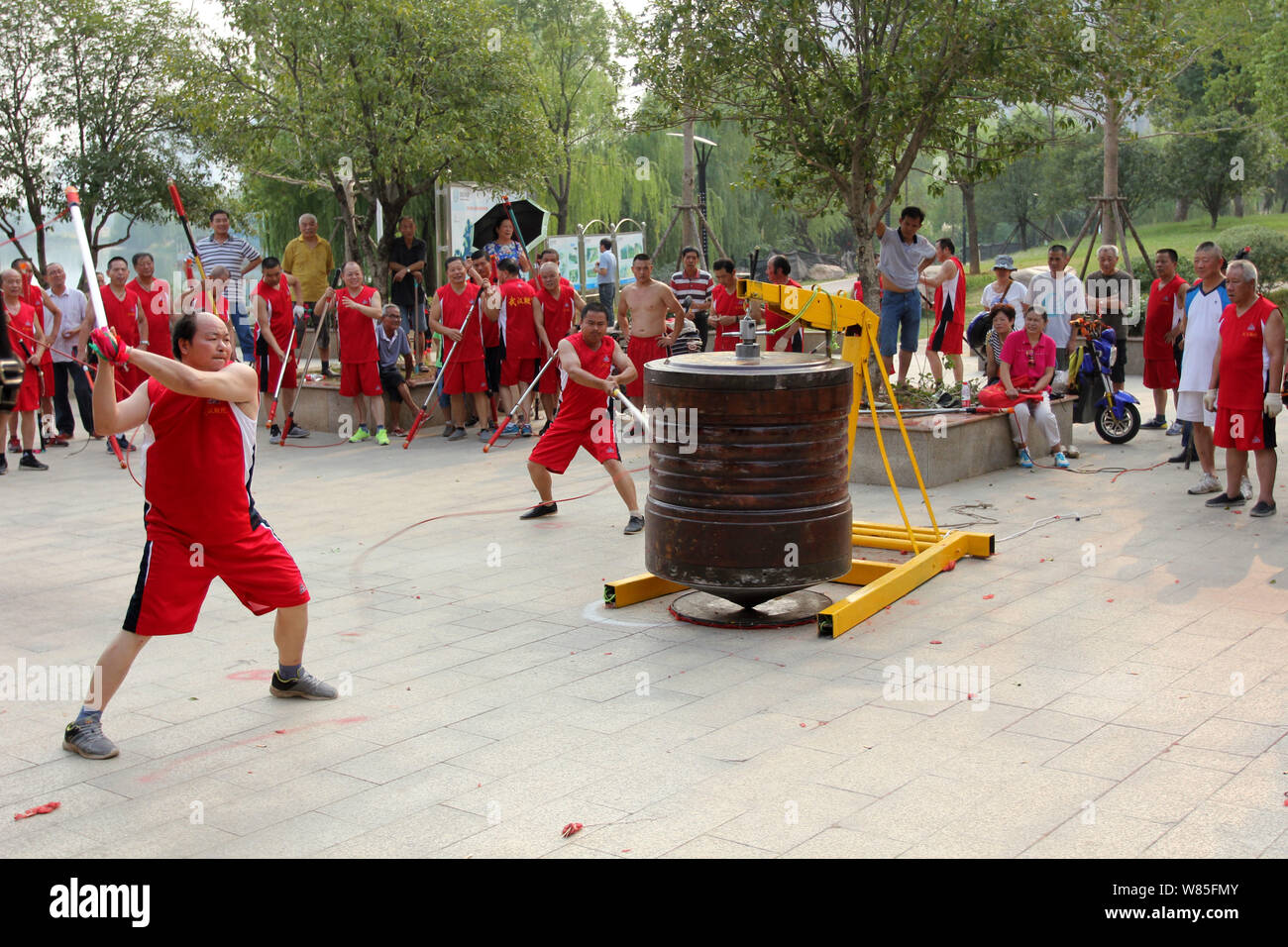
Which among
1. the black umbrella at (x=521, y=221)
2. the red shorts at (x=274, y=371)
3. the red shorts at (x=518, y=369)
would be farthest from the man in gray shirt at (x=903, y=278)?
the black umbrella at (x=521, y=221)

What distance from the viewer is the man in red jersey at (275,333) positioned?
46.6 feet

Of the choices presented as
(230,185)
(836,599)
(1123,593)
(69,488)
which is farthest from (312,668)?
(230,185)

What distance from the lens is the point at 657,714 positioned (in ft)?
18.4

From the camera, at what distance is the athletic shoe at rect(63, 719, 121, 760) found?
5.18 metres

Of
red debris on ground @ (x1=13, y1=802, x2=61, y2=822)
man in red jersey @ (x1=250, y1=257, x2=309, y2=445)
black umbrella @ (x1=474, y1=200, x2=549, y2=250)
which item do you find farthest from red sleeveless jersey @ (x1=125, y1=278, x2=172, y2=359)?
red debris on ground @ (x1=13, y1=802, x2=61, y2=822)

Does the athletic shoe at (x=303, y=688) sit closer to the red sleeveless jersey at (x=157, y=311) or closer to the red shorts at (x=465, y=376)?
the red shorts at (x=465, y=376)

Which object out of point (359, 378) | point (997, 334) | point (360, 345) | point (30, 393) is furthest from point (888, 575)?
point (30, 393)

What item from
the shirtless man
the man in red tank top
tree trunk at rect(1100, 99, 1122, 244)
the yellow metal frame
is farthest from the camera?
tree trunk at rect(1100, 99, 1122, 244)

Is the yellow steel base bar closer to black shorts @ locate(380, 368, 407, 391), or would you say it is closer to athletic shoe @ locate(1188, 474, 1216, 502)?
athletic shoe @ locate(1188, 474, 1216, 502)

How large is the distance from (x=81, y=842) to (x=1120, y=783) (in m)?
3.67

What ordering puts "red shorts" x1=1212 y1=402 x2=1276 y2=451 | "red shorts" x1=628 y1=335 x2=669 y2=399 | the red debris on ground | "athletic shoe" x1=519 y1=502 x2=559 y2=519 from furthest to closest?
1. "red shorts" x1=628 y1=335 x2=669 y2=399
2. "athletic shoe" x1=519 y1=502 x2=559 y2=519
3. "red shorts" x1=1212 y1=402 x2=1276 y2=451
4. the red debris on ground

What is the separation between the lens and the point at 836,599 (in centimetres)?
755

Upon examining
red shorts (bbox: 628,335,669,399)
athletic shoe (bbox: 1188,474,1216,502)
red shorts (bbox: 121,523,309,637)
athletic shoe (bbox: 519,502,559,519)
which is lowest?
athletic shoe (bbox: 519,502,559,519)

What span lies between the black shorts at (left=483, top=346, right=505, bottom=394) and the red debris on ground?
9.59 m
